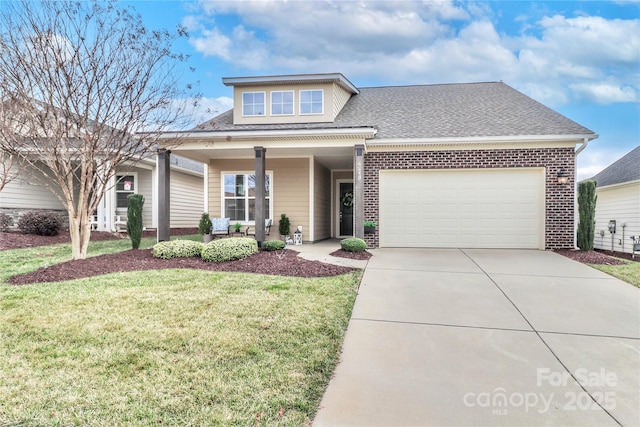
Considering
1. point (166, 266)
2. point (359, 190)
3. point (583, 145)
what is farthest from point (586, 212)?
point (166, 266)

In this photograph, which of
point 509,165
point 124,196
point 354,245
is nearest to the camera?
point 354,245

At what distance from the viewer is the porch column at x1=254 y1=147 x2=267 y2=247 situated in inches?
364

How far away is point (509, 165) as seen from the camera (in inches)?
382

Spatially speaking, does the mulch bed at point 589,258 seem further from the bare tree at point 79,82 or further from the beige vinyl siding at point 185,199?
the beige vinyl siding at point 185,199

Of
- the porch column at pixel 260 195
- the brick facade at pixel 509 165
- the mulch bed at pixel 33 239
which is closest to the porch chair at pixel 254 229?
the porch column at pixel 260 195

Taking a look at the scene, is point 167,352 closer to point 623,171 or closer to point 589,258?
point 589,258

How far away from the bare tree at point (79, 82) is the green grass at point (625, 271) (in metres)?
9.89

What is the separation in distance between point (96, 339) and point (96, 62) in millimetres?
6050

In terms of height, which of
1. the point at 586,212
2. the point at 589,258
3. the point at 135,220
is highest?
the point at 586,212

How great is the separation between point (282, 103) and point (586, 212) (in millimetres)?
9306

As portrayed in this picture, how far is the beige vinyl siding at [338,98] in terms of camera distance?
1162 cm

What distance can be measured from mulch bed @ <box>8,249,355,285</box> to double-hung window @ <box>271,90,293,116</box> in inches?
230

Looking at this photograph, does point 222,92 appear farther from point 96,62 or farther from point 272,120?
point 96,62

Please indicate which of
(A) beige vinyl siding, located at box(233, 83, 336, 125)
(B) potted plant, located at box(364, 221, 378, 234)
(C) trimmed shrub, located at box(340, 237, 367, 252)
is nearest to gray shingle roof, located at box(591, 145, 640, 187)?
(B) potted plant, located at box(364, 221, 378, 234)
